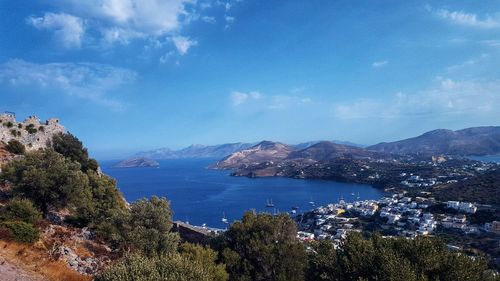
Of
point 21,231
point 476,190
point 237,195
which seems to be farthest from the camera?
point 237,195

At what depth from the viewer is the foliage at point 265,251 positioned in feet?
64.4

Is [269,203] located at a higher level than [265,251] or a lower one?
lower

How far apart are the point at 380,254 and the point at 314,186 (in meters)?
147

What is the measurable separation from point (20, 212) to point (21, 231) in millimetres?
1736

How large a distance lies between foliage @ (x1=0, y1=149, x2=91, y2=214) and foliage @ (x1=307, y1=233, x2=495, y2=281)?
1454cm

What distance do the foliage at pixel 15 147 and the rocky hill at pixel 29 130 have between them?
5.59 feet

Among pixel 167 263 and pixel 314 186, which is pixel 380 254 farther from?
pixel 314 186

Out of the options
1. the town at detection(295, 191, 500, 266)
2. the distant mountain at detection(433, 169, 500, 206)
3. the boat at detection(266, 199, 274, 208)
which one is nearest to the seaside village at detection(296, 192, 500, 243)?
the town at detection(295, 191, 500, 266)

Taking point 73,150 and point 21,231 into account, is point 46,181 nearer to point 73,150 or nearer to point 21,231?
point 21,231

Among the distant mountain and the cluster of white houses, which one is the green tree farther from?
the distant mountain

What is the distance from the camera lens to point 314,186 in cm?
A: 15875

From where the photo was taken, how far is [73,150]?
35500mm

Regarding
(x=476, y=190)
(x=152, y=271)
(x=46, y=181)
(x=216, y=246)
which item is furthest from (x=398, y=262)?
(x=476, y=190)

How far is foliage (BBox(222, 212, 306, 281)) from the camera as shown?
19625 millimetres
